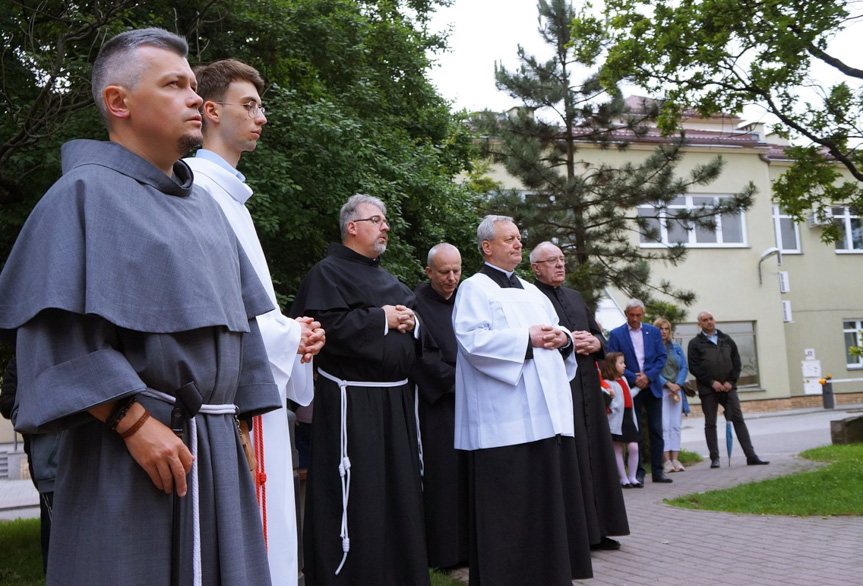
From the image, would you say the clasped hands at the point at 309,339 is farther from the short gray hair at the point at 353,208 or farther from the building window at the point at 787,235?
the building window at the point at 787,235

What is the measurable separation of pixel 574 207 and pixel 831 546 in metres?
11.8

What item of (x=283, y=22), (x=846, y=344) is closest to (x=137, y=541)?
(x=283, y=22)

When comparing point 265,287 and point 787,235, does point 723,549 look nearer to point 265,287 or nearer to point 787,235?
point 265,287

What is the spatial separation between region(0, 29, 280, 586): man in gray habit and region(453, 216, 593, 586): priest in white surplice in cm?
320

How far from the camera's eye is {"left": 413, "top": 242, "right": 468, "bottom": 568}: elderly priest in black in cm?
693

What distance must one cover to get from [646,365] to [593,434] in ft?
15.1

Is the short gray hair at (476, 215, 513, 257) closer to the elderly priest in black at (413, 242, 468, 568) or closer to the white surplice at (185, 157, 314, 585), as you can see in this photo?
the elderly priest in black at (413, 242, 468, 568)

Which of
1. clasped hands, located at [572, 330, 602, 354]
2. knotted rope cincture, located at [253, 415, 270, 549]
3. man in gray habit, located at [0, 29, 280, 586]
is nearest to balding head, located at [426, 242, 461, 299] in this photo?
clasped hands, located at [572, 330, 602, 354]

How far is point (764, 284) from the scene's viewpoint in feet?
108

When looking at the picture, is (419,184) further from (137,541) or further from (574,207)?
(137,541)

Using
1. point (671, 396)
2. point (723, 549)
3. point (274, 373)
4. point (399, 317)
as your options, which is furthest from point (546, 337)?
point (671, 396)

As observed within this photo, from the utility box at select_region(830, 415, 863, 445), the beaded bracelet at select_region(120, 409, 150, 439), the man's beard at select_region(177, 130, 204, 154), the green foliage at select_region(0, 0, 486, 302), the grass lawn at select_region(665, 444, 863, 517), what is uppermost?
the green foliage at select_region(0, 0, 486, 302)

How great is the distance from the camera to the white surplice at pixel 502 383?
5.73 metres

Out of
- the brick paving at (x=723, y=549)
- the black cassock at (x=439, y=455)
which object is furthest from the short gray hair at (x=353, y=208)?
the brick paving at (x=723, y=549)
